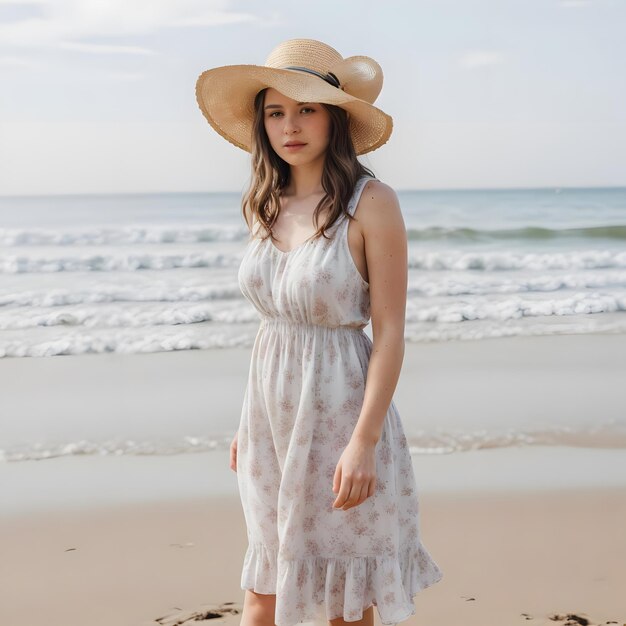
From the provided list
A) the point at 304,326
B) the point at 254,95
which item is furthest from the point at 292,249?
the point at 254,95

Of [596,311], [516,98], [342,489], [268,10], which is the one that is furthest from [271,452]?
[516,98]

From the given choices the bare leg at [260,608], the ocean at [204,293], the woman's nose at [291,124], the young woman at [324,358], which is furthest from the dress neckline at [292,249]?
the ocean at [204,293]

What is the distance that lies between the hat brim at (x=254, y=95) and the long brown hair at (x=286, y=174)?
4cm

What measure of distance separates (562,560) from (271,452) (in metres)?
1.63

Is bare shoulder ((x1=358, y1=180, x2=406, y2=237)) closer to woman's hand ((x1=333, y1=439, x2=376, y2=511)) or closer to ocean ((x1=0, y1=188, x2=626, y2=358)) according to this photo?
woman's hand ((x1=333, y1=439, x2=376, y2=511))

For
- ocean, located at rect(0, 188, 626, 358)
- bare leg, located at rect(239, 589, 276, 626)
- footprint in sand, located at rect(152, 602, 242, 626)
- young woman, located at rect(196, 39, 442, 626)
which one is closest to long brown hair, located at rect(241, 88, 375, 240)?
young woman, located at rect(196, 39, 442, 626)

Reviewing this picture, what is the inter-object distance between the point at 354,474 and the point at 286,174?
75 cm

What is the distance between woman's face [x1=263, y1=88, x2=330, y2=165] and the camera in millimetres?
2098

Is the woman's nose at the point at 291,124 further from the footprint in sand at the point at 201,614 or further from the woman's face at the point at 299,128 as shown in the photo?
the footprint in sand at the point at 201,614

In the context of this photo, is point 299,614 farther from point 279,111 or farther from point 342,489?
point 279,111

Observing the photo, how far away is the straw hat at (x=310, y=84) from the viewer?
2.05m

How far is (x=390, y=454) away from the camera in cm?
212

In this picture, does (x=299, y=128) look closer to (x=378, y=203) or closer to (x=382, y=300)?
(x=378, y=203)

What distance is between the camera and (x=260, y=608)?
2.28m
